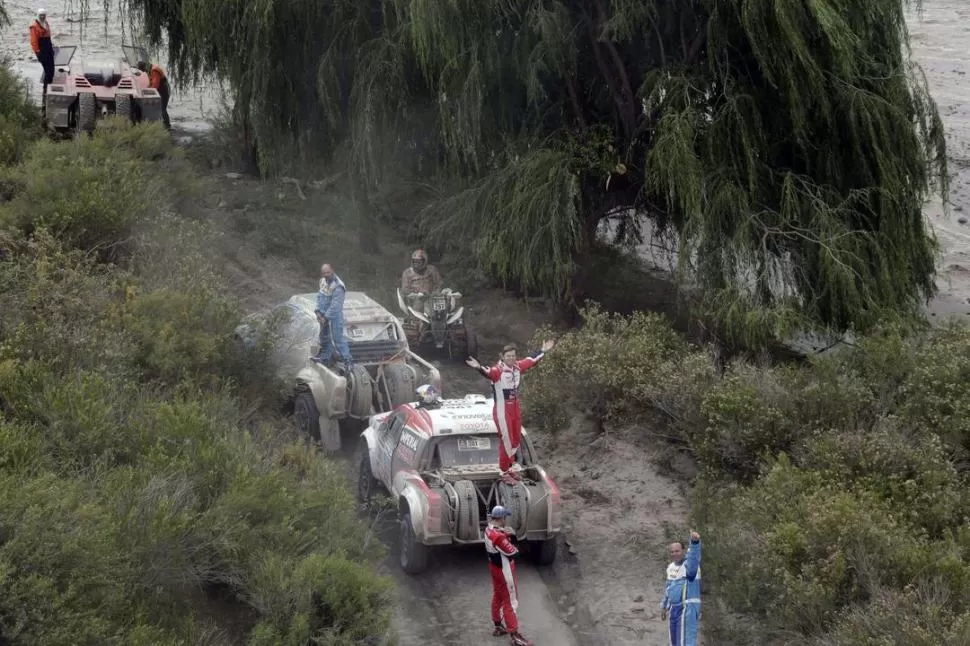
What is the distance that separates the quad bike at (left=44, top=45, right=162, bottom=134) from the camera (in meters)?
22.4

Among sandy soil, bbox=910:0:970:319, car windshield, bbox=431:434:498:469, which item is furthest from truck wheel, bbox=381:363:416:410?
sandy soil, bbox=910:0:970:319

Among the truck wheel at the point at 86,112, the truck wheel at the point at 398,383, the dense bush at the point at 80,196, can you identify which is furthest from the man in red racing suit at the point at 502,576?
the truck wheel at the point at 86,112

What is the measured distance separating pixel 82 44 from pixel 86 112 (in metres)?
11.1

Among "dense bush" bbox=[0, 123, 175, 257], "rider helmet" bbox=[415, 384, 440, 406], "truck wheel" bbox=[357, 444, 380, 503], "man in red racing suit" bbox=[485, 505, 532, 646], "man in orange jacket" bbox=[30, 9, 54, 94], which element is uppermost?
"man in orange jacket" bbox=[30, 9, 54, 94]

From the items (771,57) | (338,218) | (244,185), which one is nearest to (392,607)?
(771,57)

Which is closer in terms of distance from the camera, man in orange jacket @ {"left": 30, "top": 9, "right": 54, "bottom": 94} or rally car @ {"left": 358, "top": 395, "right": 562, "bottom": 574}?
rally car @ {"left": 358, "top": 395, "right": 562, "bottom": 574}

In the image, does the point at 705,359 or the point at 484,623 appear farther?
the point at 705,359

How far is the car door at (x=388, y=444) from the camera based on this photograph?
13.0 metres

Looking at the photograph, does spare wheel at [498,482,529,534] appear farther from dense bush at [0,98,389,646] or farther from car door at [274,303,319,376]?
car door at [274,303,319,376]

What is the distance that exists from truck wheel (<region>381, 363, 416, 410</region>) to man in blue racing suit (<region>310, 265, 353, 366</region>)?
1.72 ft

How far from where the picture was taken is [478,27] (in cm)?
1786

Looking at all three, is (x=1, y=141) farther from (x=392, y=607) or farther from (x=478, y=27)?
(x=392, y=607)

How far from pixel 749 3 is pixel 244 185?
12.8 m

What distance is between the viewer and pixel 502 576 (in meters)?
11.0
